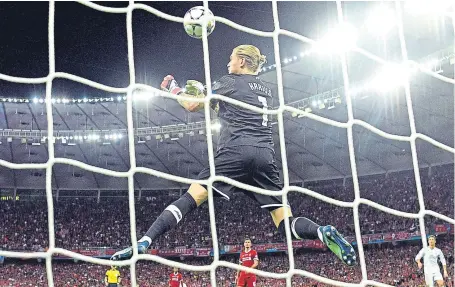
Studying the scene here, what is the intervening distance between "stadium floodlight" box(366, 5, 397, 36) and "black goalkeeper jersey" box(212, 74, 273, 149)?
28.0 ft

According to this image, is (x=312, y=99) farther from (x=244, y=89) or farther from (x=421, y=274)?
(x=244, y=89)

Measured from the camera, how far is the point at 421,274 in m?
10.7

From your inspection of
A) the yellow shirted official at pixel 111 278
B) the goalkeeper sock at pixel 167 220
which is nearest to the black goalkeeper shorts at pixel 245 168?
the goalkeeper sock at pixel 167 220

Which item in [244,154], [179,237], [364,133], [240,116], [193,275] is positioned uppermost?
[364,133]

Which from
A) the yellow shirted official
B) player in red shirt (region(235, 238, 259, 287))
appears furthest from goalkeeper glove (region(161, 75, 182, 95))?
the yellow shirted official

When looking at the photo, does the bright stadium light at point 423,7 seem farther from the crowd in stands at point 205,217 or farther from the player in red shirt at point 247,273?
the crowd in stands at point 205,217

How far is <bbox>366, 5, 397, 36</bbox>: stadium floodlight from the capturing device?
10.3m

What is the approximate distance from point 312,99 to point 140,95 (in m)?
4.67

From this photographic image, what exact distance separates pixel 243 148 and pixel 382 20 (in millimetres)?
9043

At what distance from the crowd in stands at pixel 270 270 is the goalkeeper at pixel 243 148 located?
987 cm

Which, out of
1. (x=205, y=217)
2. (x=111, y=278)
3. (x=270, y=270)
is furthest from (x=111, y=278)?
(x=205, y=217)

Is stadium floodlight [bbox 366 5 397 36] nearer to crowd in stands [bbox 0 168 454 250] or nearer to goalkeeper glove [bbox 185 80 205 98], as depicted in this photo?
crowd in stands [bbox 0 168 454 250]

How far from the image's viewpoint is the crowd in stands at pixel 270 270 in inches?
476

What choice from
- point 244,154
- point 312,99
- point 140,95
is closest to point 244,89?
point 244,154
